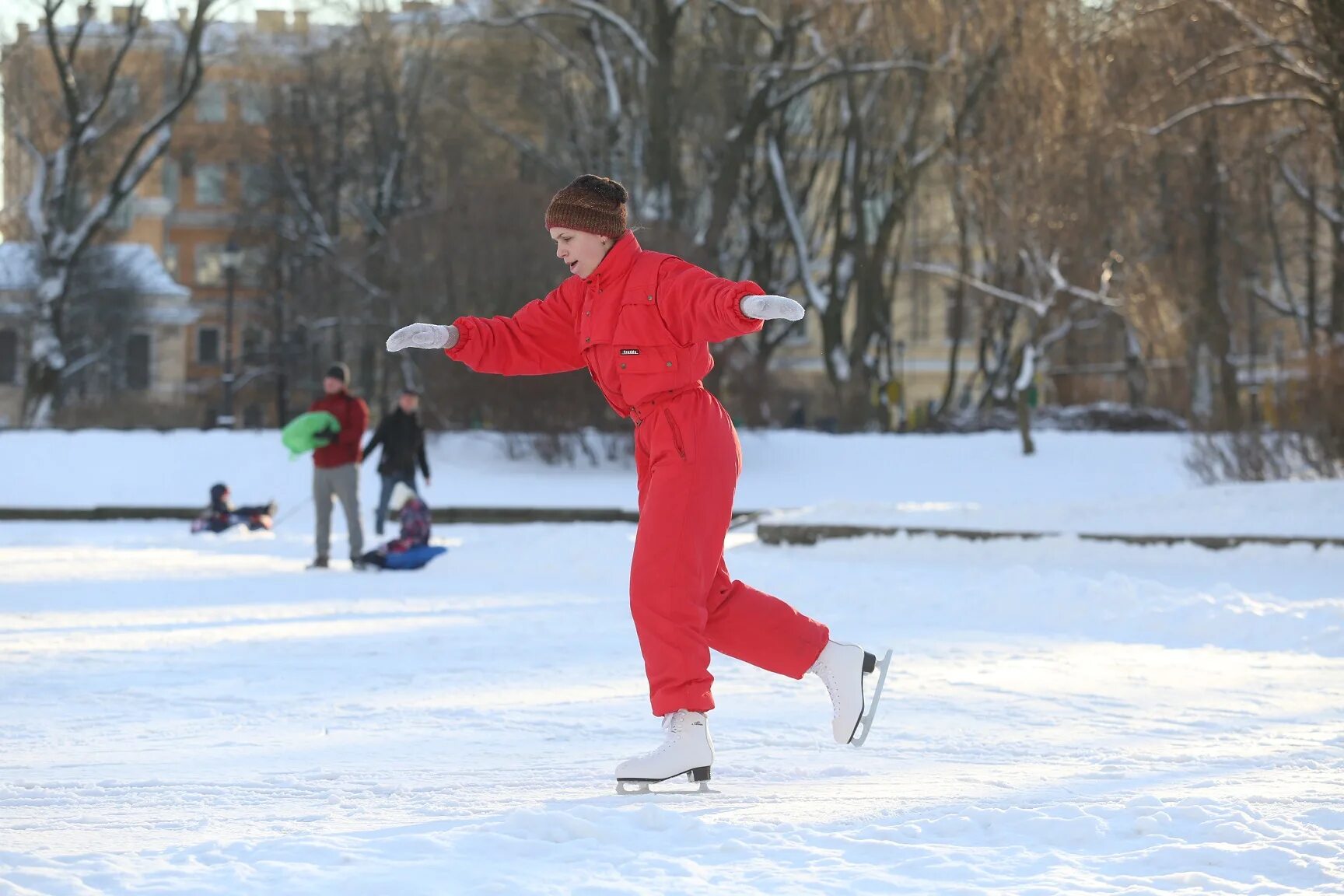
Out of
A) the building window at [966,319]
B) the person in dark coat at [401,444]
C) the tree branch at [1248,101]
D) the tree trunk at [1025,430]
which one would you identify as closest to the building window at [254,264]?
the building window at [966,319]

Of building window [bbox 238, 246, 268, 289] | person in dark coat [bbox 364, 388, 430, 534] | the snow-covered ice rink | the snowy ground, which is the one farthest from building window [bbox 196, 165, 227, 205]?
the snowy ground

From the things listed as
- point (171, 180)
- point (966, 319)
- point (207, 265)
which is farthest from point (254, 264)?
point (966, 319)

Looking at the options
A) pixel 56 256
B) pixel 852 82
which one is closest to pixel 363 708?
pixel 852 82

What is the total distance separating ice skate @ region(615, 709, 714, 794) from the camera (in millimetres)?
5547

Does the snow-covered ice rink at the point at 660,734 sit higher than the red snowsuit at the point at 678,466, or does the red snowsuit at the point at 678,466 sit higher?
the red snowsuit at the point at 678,466

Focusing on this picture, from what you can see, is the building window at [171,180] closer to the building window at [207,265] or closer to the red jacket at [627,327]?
the building window at [207,265]

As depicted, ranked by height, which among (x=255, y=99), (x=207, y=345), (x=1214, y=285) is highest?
(x=255, y=99)

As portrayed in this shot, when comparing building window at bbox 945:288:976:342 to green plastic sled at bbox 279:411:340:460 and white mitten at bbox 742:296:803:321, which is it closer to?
green plastic sled at bbox 279:411:340:460

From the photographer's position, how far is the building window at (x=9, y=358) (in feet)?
204

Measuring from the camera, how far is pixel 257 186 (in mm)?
62156

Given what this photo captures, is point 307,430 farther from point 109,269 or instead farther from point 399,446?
point 109,269

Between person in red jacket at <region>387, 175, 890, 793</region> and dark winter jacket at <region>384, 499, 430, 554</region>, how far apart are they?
34.4 feet

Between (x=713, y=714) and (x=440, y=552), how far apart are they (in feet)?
30.9

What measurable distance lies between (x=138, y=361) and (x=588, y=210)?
60.0 metres
